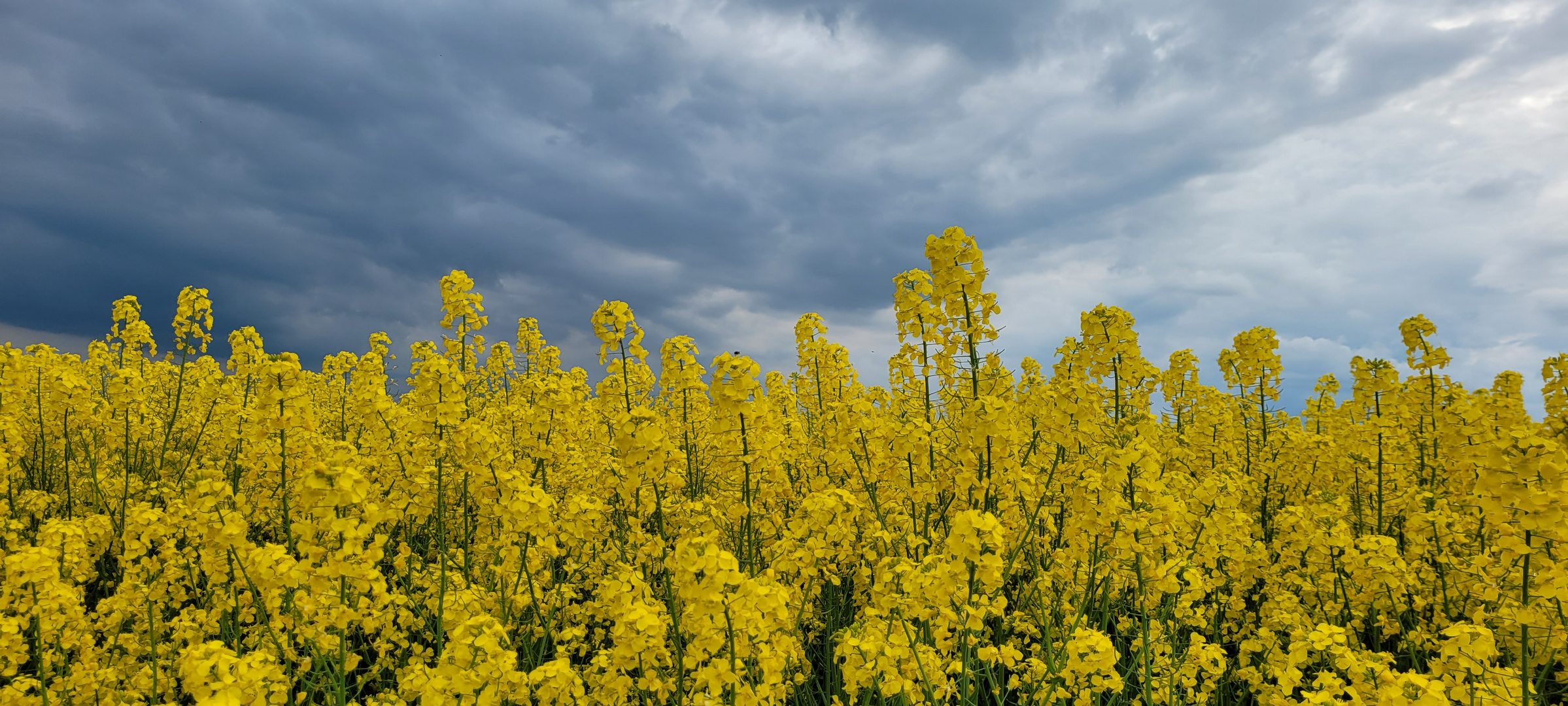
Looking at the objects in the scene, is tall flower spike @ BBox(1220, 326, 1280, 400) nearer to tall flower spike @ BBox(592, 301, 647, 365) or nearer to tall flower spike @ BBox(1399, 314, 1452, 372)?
tall flower spike @ BBox(1399, 314, 1452, 372)

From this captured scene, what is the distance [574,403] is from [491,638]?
423 cm

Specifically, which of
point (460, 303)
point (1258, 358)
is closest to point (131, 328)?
point (460, 303)

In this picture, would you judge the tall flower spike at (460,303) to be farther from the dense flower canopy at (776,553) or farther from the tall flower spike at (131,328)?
the tall flower spike at (131,328)

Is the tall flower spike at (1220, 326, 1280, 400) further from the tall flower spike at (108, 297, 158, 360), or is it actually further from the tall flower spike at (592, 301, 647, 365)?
the tall flower spike at (108, 297, 158, 360)

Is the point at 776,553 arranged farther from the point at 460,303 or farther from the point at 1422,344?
the point at 1422,344

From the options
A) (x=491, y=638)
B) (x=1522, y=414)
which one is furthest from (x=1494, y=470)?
(x=1522, y=414)

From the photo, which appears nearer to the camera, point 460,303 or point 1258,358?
point 460,303

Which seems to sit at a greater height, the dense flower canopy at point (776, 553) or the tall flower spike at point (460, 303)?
the tall flower spike at point (460, 303)

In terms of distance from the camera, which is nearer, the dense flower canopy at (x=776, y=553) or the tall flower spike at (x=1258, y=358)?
the dense flower canopy at (x=776, y=553)

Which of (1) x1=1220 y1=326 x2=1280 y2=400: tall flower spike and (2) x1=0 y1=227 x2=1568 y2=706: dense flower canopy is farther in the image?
(1) x1=1220 y1=326 x2=1280 y2=400: tall flower spike

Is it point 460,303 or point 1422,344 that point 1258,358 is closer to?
point 1422,344

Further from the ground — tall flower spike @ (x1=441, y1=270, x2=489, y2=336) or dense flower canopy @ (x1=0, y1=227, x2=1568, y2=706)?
tall flower spike @ (x1=441, y1=270, x2=489, y2=336)

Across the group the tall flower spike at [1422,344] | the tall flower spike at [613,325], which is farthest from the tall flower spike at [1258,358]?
the tall flower spike at [613,325]

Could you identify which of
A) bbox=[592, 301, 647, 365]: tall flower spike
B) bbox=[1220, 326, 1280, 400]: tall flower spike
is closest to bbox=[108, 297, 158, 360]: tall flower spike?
bbox=[592, 301, 647, 365]: tall flower spike
